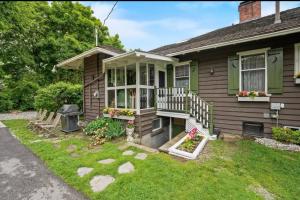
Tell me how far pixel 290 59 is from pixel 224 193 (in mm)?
4341

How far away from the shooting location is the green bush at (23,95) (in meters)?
14.5

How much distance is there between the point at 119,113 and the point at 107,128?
71cm

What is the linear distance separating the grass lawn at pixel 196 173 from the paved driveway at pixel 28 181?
6.8 inches

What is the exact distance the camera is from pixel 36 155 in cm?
478

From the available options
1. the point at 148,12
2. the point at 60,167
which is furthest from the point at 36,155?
the point at 148,12

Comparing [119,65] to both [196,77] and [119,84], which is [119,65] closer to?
[119,84]

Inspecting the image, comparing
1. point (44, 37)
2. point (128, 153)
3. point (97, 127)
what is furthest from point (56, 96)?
point (44, 37)

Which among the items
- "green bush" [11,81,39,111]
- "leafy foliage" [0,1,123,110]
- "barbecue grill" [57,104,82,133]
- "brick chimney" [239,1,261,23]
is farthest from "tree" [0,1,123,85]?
"brick chimney" [239,1,261,23]

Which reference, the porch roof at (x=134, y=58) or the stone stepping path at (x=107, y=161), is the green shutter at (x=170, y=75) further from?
the stone stepping path at (x=107, y=161)

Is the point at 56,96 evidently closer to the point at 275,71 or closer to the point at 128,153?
the point at 128,153

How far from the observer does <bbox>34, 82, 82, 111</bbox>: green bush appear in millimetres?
10117

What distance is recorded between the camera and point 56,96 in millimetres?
10320

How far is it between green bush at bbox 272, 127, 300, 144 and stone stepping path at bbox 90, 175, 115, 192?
4.68 metres

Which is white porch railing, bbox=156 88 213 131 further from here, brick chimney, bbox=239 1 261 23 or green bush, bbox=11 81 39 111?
green bush, bbox=11 81 39 111
